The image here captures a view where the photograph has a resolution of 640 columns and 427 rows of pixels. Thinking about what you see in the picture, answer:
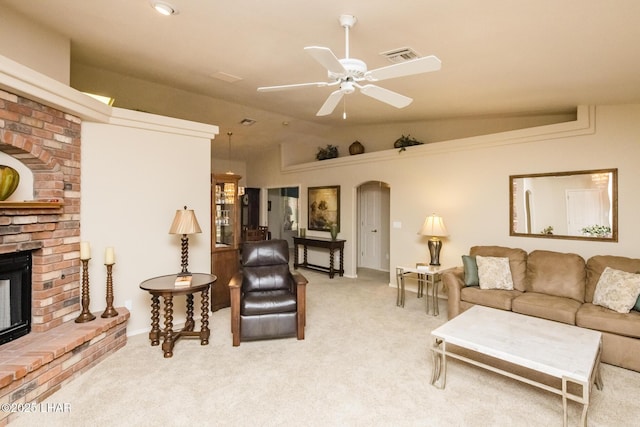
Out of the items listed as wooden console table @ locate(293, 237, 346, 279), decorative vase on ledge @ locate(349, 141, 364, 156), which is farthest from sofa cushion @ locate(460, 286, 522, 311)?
decorative vase on ledge @ locate(349, 141, 364, 156)

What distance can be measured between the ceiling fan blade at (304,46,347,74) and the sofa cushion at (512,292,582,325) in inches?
120

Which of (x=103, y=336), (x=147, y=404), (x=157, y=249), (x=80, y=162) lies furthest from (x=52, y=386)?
(x=80, y=162)

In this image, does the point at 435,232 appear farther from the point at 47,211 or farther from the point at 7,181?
the point at 7,181

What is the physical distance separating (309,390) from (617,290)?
302cm

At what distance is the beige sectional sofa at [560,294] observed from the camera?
2.81 metres

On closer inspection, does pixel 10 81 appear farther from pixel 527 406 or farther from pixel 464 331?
pixel 527 406

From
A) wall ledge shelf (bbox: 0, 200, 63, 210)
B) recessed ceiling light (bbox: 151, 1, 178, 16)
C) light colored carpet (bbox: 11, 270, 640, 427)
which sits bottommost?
light colored carpet (bbox: 11, 270, 640, 427)

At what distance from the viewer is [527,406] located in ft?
7.42

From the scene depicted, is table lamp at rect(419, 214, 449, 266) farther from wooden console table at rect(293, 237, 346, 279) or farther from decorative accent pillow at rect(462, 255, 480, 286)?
wooden console table at rect(293, 237, 346, 279)

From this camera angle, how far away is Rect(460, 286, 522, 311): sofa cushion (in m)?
3.51

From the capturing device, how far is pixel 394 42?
2.57m

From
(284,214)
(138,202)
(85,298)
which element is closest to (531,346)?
(85,298)

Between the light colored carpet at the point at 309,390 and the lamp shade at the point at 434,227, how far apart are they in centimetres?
170

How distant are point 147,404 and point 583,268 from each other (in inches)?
173
